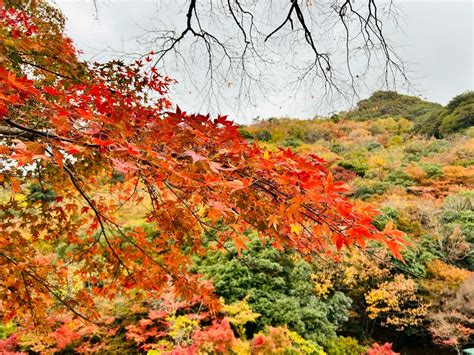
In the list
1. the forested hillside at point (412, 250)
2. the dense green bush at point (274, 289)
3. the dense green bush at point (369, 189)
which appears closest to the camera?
the dense green bush at point (274, 289)

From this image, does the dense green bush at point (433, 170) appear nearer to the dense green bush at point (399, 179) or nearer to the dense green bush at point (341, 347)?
the dense green bush at point (399, 179)

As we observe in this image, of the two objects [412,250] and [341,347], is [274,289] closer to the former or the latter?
[341,347]

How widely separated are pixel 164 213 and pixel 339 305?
5.99 meters

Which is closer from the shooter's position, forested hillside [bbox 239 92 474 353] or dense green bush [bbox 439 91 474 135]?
forested hillside [bbox 239 92 474 353]

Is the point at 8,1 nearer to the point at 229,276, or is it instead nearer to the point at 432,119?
the point at 229,276

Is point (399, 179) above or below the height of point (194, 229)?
above

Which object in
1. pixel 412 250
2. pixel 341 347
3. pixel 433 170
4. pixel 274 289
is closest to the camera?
pixel 341 347

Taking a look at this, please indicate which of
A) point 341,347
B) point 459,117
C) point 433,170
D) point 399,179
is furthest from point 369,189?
point 459,117

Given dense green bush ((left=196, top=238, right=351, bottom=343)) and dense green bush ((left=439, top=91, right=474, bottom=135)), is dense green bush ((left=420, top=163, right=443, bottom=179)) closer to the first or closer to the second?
dense green bush ((left=439, top=91, right=474, bottom=135))

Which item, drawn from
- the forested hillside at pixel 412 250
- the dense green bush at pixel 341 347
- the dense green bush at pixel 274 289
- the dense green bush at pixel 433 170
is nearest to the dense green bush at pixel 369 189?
the forested hillside at pixel 412 250

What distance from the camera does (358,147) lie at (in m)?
18.0

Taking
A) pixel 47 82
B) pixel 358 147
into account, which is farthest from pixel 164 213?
pixel 358 147

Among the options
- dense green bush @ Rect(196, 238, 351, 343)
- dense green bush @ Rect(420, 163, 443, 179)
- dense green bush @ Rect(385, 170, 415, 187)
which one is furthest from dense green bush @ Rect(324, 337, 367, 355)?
dense green bush @ Rect(420, 163, 443, 179)

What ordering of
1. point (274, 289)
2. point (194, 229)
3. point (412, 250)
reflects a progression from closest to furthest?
point (194, 229), point (274, 289), point (412, 250)
